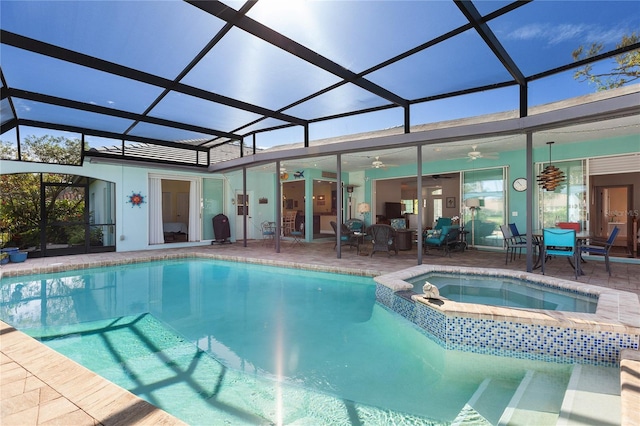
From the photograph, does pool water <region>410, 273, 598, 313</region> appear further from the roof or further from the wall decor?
the wall decor

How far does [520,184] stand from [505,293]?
192 inches

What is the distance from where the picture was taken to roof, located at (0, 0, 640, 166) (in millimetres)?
3076

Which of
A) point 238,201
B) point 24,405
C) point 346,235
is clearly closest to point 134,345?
point 24,405

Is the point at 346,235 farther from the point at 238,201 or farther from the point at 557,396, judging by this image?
the point at 557,396

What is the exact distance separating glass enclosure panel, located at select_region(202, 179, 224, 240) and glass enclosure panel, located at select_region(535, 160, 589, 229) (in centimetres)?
968

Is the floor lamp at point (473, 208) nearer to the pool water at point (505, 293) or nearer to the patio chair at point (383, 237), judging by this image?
the patio chair at point (383, 237)

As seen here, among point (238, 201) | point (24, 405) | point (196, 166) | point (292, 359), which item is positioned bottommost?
point (292, 359)

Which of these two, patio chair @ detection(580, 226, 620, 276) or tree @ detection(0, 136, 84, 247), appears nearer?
patio chair @ detection(580, 226, 620, 276)

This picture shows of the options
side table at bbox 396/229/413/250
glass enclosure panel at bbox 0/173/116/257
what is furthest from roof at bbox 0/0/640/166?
side table at bbox 396/229/413/250

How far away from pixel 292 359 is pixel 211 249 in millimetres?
6858

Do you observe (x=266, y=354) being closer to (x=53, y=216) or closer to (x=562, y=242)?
(x=562, y=242)

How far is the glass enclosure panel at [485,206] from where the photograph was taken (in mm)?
8617

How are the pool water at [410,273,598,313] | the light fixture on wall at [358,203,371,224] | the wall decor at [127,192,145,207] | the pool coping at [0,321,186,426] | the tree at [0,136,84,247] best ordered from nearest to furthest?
the pool coping at [0,321,186,426] → the pool water at [410,273,598,313] → the tree at [0,136,84,247] → the wall decor at [127,192,145,207] → the light fixture on wall at [358,203,371,224]

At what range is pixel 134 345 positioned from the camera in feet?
11.0
